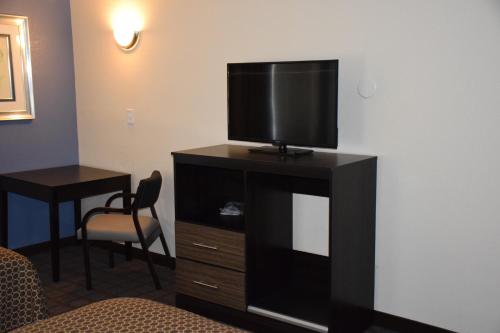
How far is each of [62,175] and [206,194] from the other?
4.47 feet

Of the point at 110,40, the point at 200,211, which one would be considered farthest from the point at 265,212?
the point at 110,40

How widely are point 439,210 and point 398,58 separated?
0.80 metres

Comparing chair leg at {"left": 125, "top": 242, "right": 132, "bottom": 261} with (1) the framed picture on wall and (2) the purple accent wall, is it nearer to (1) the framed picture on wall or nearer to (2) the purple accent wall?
(2) the purple accent wall

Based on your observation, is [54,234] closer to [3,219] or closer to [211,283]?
[3,219]

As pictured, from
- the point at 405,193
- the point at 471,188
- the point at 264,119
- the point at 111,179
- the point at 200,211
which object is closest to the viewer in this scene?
the point at 471,188

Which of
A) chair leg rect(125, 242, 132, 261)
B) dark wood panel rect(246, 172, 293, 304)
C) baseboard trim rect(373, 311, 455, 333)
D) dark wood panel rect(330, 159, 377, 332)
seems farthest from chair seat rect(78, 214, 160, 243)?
baseboard trim rect(373, 311, 455, 333)

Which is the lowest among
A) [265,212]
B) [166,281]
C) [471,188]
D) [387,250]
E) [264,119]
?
[166,281]

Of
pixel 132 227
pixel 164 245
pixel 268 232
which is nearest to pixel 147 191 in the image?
pixel 132 227

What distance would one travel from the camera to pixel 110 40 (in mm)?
4113

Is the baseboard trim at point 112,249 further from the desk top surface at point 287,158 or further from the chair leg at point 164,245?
the desk top surface at point 287,158

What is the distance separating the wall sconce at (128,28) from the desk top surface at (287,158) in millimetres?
1230

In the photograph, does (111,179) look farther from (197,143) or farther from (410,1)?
(410,1)

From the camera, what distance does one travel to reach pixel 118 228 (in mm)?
3514

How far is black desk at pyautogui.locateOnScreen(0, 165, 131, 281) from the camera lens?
143 inches
